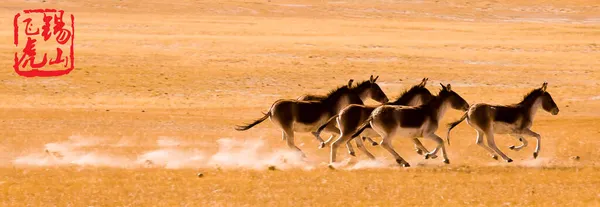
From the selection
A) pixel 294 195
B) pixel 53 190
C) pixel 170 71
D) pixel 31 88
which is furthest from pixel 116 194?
pixel 170 71

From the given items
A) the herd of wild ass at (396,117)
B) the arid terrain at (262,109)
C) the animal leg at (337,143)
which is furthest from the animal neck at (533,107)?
the animal leg at (337,143)

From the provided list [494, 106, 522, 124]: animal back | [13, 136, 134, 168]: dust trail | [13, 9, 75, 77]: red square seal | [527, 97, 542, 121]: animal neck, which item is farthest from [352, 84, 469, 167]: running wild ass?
[13, 9, 75, 77]: red square seal

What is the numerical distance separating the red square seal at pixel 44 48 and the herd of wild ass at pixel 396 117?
18.4 m

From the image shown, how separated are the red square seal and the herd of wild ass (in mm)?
18400

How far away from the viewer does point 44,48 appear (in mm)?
43719

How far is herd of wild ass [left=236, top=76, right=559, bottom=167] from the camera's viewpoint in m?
17.9

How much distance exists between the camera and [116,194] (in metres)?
15.4

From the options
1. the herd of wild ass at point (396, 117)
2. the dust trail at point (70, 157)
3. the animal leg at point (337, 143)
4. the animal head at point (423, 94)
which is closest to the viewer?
the herd of wild ass at point (396, 117)

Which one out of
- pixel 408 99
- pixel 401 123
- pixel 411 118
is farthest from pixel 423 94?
pixel 401 123

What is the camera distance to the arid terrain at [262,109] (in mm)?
15695

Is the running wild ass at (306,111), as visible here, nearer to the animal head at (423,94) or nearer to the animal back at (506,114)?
the animal head at (423,94)

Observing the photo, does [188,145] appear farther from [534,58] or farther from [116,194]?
[534,58]

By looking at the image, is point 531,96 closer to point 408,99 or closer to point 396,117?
point 408,99

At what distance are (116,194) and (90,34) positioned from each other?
1438 inches
